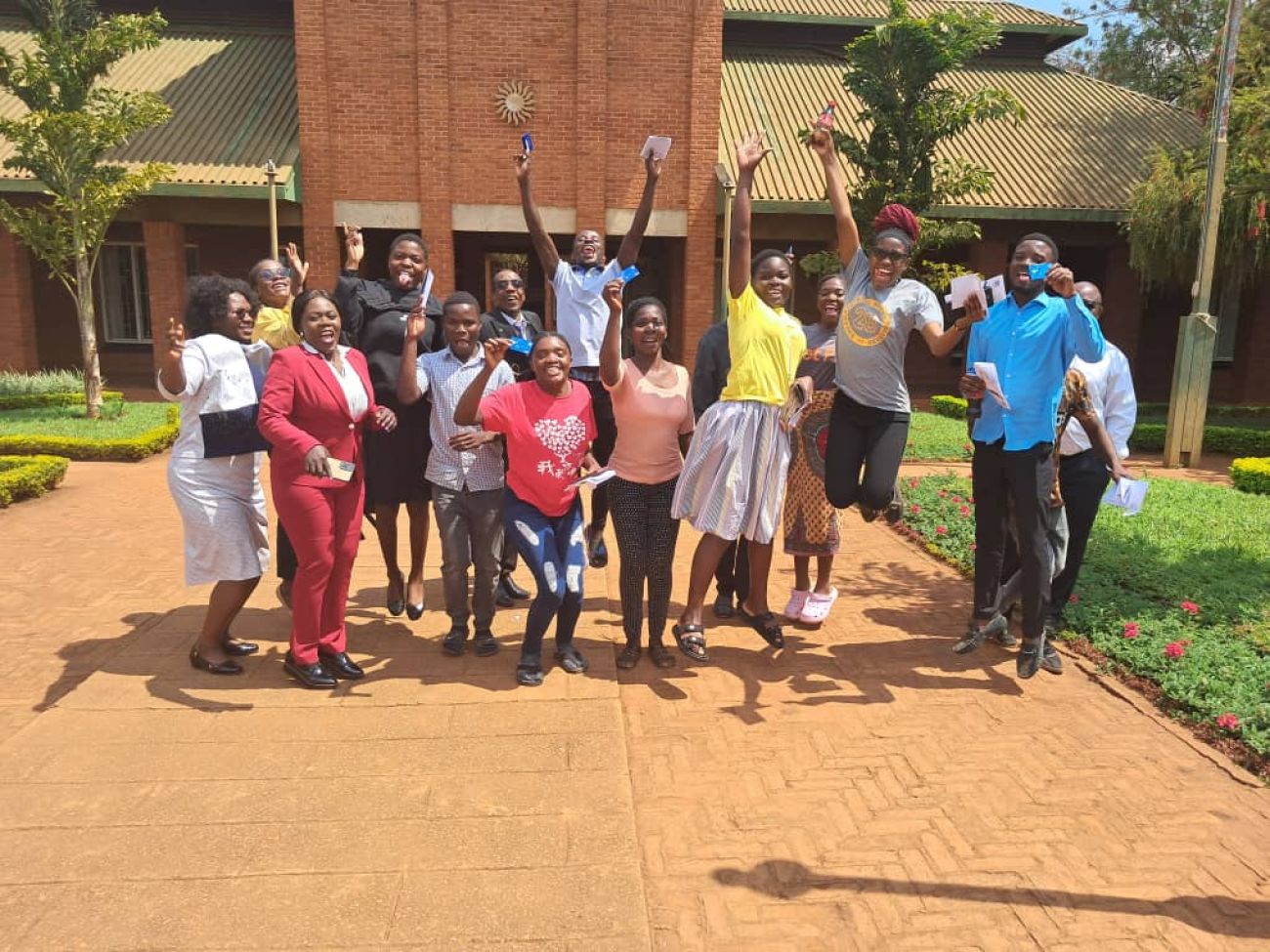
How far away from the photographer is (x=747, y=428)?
4461 millimetres

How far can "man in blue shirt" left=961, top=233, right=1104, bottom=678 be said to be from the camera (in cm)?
443

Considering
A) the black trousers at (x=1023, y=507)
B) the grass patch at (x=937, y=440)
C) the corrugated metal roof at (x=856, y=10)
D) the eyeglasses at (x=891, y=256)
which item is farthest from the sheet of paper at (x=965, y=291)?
the corrugated metal roof at (x=856, y=10)

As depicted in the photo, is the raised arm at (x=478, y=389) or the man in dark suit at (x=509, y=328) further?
the man in dark suit at (x=509, y=328)

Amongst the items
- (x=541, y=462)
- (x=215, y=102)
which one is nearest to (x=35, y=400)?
(x=215, y=102)

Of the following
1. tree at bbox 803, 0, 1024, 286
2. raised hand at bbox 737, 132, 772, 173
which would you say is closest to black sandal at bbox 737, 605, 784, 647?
raised hand at bbox 737, 132, 772, 173

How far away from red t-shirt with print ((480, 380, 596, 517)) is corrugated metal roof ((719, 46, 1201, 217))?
39.5 ft

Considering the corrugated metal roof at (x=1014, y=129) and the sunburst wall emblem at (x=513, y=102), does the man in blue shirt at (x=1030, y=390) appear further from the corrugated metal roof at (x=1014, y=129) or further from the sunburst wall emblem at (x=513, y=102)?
the sunburst wall emblem at (x=513, y=102)

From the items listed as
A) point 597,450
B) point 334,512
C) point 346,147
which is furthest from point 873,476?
point 346,147

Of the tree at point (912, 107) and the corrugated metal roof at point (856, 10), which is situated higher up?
the corrugated metal roof at point (856, 10)

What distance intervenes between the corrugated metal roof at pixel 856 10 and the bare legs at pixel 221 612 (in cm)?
1707

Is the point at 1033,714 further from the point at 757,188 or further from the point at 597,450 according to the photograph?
the point at 757,188

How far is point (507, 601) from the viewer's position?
566cm

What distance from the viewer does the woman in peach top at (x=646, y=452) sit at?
4.38m

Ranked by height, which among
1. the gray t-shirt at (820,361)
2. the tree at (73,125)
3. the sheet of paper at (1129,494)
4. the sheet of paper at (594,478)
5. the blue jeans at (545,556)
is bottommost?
the blue jeans at (545,556)
